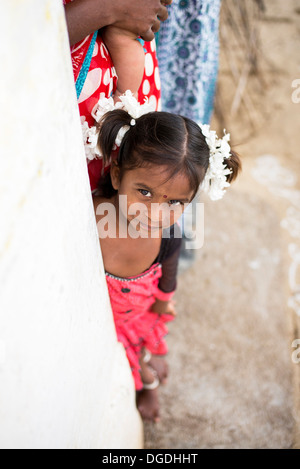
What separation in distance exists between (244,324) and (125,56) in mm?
1493

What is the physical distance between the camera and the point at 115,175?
112 cm

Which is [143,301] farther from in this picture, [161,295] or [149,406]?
[149,406]

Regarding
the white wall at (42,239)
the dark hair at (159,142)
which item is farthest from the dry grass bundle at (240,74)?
the white wall at (42,239)

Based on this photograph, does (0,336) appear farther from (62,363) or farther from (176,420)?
(176,420)

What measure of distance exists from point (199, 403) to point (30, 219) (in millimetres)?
1578

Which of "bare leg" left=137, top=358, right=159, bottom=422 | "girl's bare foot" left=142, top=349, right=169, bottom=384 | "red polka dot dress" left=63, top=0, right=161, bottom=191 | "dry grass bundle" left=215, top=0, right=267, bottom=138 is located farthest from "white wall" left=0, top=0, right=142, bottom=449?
"dry grass bundle" left=215, top=0, right=267, bottom=138

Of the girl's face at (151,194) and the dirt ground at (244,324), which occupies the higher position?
the girl's face at (151,194)

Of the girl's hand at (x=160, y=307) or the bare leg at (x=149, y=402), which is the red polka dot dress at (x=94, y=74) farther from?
the bare leg at (x=149, y=402)

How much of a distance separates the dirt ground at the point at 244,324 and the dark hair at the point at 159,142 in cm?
116

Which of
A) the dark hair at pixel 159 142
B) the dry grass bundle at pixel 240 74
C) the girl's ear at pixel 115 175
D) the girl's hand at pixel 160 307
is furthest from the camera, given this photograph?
the dry grass bundle at pixel 240 74

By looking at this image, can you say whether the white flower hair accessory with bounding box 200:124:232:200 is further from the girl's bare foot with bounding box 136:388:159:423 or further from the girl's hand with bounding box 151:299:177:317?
the girl's bare foot with bounding box 136:388:159:423

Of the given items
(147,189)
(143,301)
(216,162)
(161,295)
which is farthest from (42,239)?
(161,295)

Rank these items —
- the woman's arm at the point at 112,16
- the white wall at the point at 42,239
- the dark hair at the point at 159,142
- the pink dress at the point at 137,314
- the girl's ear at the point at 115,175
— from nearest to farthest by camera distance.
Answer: the white wall at the point at 42,239 < the woman's arm at the point at 112,16 < the dark hair at the point at 159,142 < the girl's ear at the point at 115,175 < the pink dress at the point at 137,314

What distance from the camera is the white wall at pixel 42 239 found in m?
0.43
